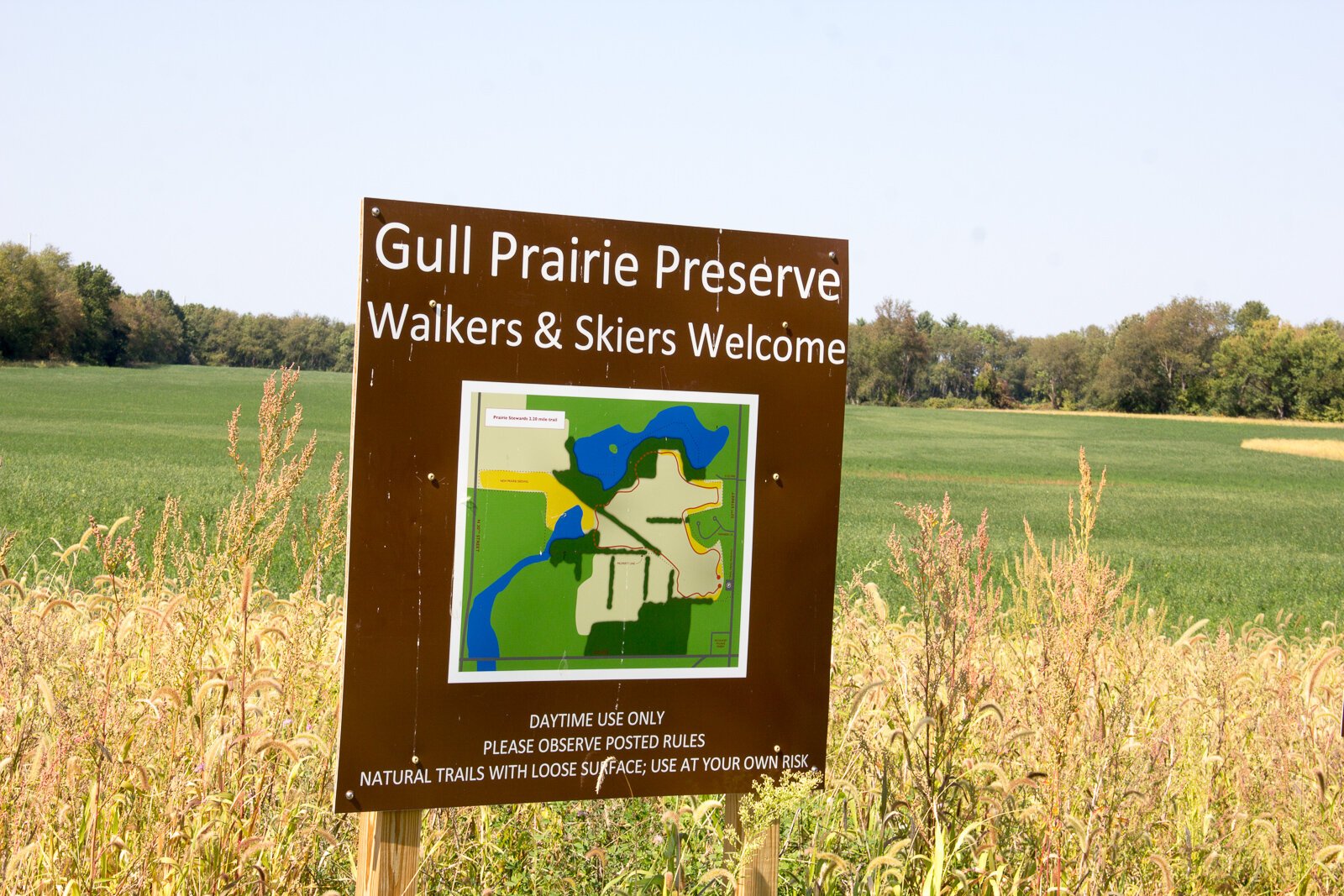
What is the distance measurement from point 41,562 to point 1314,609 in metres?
16.2

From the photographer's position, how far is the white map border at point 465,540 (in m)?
3.00

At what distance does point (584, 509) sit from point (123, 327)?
12226cm

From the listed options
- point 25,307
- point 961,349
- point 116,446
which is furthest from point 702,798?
point 961,349

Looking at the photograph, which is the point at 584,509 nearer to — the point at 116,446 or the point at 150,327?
the point at 116,446

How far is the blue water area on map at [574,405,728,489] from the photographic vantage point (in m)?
3.11

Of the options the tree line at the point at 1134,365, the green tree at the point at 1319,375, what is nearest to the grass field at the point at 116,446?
the tree line at the point at 1134,365

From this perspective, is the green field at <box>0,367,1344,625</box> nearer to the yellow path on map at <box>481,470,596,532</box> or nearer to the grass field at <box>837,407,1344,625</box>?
the grass field at <box>837,407,1344,625</box>

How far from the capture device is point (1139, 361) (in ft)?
398

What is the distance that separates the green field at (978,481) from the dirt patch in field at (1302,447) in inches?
63.1

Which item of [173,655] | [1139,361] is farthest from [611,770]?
[1139,361]

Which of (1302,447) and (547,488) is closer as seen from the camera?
(547,488)

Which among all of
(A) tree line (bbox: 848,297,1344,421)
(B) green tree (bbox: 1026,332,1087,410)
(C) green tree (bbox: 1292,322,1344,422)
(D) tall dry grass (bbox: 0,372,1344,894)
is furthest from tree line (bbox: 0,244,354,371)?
(C) green tree (bbox: 1292,322,1344,422)

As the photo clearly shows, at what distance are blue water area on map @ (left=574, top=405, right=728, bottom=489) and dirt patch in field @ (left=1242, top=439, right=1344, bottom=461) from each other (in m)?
68.0

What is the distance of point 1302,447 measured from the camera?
2677 inches
